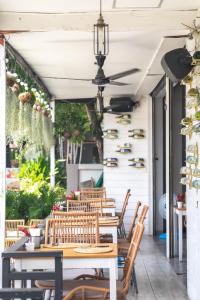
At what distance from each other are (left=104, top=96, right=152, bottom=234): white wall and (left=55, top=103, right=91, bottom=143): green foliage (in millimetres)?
1494

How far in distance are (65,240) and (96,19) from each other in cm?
218

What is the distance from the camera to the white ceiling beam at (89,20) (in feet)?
17.7

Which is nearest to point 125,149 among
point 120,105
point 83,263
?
point 120,105

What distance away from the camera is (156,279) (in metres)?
6.52

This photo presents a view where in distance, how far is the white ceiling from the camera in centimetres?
523

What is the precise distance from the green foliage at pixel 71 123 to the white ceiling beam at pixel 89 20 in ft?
20.7

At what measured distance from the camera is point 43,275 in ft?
11.4

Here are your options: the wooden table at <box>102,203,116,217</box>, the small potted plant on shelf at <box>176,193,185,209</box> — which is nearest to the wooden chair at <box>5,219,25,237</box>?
the wooden table at <box>102,203,116,217</box>

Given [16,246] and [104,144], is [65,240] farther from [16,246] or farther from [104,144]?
[104,144]

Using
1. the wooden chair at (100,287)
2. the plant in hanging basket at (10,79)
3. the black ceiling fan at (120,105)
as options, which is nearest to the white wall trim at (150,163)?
the black ceiling fan at (120,105)

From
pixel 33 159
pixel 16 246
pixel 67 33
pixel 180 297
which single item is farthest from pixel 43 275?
pixel 33 159

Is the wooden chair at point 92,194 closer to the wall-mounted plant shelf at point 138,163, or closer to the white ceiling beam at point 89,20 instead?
the wall-mounted plant shelf at point 138,163

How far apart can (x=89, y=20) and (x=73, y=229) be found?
206 cm

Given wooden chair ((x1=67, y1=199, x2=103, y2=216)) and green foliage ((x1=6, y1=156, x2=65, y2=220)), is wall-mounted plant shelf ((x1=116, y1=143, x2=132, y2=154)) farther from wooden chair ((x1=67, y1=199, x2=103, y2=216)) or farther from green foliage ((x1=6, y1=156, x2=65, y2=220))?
wooden chair ((x1=67, y1=199, x2=103, y2=216))
